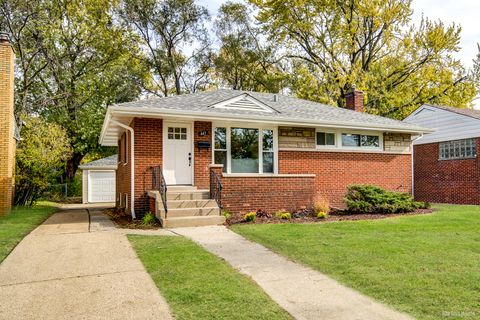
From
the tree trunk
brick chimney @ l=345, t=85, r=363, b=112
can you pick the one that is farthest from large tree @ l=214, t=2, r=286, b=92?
the tree trunk

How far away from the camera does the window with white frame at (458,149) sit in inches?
639

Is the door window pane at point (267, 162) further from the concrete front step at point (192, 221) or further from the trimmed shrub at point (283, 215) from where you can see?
the concrete front step at point (192, 221)

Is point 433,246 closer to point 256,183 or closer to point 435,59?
point 256,183

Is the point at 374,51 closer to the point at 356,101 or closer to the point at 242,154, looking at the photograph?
the point at 356,101

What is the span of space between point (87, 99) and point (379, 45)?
21.0 metres

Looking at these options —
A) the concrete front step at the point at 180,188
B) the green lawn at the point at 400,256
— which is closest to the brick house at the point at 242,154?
the concrete front step at the point at 180,188

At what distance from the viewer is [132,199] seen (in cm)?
1056

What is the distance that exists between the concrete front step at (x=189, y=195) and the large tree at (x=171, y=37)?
68.0 feet

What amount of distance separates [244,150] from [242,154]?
155mm

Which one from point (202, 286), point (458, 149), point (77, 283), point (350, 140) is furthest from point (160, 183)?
point (458, 149)

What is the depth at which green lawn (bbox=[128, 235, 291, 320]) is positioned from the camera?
11.9 feet

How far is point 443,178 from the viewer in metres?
17.4

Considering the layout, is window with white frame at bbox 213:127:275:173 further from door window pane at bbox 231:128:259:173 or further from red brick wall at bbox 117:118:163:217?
red brick wall at bbox 117:118:163:217

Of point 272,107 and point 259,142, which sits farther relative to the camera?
point 272,107
